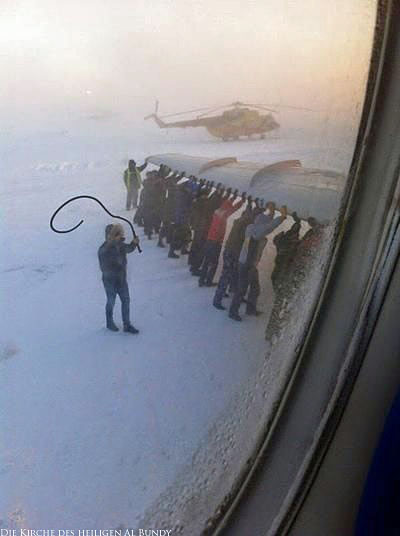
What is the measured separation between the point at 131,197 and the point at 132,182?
0.08 feet

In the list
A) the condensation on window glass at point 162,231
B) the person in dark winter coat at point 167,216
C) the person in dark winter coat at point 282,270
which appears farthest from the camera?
the person in dark winter coat at point 282,270

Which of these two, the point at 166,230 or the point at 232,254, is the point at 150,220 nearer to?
the point at 166,230

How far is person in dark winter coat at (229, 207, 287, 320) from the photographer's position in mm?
875

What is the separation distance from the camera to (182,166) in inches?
30.8

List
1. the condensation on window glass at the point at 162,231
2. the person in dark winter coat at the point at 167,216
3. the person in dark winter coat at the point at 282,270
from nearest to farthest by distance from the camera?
the condensation on window glass at the point at 162,231
the person in dark winter coat at the point at 167,216
the person in dark winter coat at the point at 282,270

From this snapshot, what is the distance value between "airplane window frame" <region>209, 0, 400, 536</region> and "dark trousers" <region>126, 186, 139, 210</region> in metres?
0.37

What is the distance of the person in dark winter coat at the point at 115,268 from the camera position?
0.75 meters

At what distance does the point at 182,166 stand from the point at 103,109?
0.46ft

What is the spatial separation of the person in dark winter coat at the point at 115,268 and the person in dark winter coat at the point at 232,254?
0.51 feet

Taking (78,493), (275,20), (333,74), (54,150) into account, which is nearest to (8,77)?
(54,150)

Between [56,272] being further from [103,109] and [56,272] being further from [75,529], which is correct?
[75,529]

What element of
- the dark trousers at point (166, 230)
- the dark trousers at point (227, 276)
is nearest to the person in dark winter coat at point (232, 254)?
the dark trousers at point (227, 276)

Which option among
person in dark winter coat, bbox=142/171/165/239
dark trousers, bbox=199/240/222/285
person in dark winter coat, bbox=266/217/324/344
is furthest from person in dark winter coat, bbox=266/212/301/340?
person in dark winter coat, bbox=142/171/165/239

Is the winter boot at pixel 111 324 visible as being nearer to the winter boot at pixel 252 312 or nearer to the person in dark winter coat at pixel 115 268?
the person in dark winter coat at pixel 115 268
